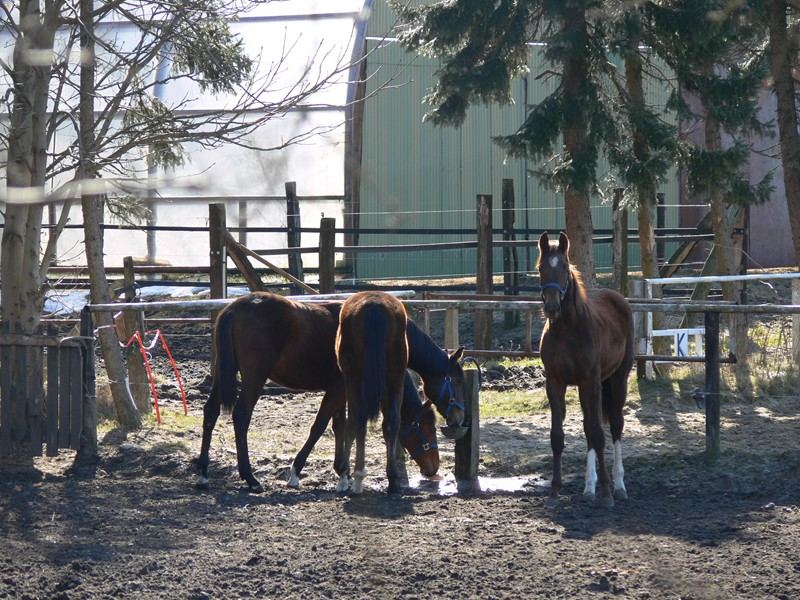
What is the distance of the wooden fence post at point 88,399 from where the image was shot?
779 centimetres

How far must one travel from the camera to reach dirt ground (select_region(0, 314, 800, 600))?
4664 mm

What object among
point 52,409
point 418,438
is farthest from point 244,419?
point 52,409

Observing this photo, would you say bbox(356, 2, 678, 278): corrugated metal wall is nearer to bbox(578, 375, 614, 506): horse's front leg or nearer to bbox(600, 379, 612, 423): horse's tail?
bbox(600, 379, 612, 423): horse's tail

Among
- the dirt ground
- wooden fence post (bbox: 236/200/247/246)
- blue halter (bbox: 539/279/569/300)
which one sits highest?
wooden fence post (bbox: 236/200/247/246)

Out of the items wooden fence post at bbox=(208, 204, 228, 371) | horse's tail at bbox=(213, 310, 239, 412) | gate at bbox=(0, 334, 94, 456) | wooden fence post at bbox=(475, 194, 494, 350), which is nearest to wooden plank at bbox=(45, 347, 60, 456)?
gate at bbox=(0, 334, 94, 456)

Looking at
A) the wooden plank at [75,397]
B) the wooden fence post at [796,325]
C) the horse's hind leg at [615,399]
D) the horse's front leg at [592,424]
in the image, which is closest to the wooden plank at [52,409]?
the wooden plank at [75,397]

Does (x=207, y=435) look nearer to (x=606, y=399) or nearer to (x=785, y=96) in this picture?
(x=606, y=399)

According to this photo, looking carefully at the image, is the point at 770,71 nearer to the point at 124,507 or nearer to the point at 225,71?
the point at 225,71

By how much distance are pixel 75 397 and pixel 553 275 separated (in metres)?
3.90

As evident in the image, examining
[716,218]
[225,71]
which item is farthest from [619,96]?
[225,71]

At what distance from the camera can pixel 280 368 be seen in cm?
769

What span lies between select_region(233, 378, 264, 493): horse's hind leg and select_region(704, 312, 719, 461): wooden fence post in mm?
3456

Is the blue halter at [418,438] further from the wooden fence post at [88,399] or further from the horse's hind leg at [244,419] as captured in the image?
the wooden fence post at [88,399]

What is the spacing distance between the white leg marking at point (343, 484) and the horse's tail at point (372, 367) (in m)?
0.48
